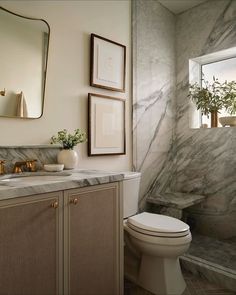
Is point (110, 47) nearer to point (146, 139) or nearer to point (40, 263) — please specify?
point (146, 139)

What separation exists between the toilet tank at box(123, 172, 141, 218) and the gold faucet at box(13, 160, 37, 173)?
2.32 feet

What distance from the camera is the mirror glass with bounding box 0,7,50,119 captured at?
1.51 metres

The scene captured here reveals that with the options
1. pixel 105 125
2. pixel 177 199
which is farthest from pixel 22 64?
pixel 177 199

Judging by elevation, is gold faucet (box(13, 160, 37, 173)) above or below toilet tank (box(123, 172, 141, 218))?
above

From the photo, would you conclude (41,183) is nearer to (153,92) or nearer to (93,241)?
(93,241)

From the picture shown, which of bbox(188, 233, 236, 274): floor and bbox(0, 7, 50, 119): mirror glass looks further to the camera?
bbox(188, 233, 236, 274): floor

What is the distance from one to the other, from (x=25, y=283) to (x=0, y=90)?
3.66 ft

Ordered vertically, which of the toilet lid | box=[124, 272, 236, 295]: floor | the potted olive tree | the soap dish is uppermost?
the potted olive tree

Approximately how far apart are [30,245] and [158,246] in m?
0.90

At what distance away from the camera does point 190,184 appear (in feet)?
8.81

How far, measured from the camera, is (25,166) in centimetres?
154

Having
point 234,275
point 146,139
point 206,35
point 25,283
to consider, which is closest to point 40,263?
point 25,283

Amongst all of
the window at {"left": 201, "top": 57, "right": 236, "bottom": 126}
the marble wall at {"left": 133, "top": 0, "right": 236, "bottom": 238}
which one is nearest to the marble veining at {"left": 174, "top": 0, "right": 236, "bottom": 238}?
the marble wall at {"left": 133, "top": 0, "right": 236, "bottom": 238}

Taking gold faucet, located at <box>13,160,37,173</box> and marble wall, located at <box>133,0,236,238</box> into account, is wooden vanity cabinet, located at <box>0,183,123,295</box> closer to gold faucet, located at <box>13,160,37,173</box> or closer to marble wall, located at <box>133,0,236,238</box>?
gold faucet, located at <box>13,160,37,173</box>
